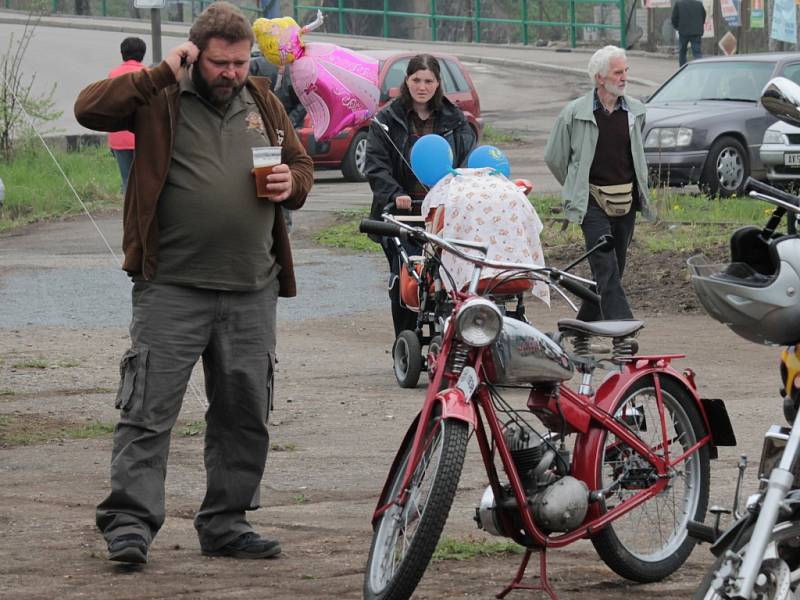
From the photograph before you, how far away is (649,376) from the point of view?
20.7ft

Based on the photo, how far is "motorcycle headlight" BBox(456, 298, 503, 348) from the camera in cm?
558

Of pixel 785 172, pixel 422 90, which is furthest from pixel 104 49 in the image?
pixel 422 90

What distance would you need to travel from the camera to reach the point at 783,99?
480 centimetres

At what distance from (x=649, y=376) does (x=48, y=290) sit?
31.5 feet

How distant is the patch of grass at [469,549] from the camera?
644cm

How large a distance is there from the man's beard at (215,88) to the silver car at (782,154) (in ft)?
43.2

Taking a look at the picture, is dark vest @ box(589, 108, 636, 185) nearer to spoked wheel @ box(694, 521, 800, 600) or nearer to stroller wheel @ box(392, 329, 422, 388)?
stroller wheel @ box(392, 329, 422, 388)

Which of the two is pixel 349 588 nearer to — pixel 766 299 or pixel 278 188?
pixel 278 188

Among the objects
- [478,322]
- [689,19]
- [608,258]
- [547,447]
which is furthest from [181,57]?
[689,19]

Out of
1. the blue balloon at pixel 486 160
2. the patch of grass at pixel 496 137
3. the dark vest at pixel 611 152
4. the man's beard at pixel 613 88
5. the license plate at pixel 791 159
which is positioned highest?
the man's beard at pixel 613 88

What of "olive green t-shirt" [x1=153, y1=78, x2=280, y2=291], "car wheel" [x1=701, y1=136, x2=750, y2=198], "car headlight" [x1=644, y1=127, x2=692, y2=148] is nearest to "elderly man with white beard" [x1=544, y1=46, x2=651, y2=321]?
"olive green t-shirt" [x1=153, y1=78, x2=280, y2=291]

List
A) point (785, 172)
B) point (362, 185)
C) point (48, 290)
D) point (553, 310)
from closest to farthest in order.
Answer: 1. point (553, 310)
2. point (48, 290)
3. point (785, 172)
4. point (362, 185)

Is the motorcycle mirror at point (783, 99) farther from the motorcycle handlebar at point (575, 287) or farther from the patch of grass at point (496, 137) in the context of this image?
the patch of grass at point (496, 137)

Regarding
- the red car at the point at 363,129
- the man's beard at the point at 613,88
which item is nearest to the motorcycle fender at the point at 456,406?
the man's beard at the point at 613,88
